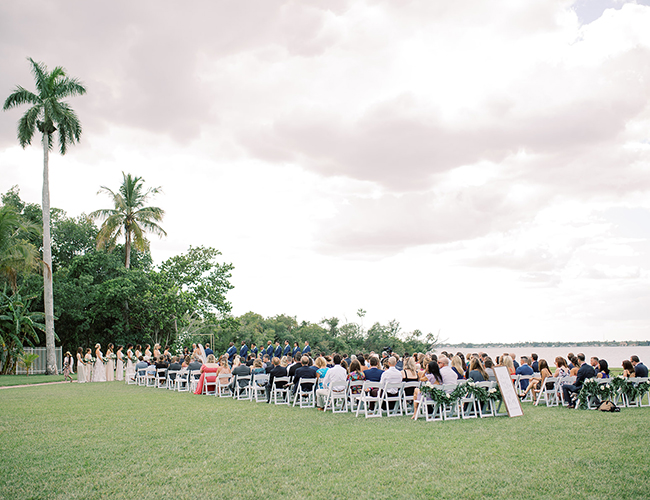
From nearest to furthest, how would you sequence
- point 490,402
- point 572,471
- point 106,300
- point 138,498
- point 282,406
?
point 138,498
point 572,471
point 490,402
point 282,406
point 106,300

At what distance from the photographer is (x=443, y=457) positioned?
6.61 meters

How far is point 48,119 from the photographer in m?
30.9

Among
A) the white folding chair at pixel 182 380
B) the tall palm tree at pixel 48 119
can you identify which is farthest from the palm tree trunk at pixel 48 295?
the white folding chair at pixel 182 380

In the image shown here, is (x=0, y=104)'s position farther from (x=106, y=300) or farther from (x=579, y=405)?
(x=579, y=405)

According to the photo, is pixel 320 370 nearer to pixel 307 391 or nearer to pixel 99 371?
pixel 307 391

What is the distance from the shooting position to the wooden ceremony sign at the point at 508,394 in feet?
33.8

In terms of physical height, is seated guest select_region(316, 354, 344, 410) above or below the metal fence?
above

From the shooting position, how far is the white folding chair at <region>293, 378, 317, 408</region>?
12992mm

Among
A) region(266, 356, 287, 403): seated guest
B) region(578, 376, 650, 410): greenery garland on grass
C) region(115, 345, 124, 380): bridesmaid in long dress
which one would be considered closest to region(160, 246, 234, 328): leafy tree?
region(115, 345, 124, 380): bridesmaid in long dress

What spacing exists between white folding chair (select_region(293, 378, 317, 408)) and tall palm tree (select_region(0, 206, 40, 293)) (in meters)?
18.9

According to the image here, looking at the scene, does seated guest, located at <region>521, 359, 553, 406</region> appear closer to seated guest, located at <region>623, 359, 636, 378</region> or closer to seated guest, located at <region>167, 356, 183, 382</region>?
seated guest, located at <region>623, 359, 636, 378</region>

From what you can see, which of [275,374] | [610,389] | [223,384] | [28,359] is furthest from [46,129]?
[610,389]

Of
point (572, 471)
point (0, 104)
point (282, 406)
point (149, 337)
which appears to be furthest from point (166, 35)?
point (149, 337)

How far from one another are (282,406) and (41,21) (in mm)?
15556
